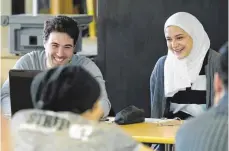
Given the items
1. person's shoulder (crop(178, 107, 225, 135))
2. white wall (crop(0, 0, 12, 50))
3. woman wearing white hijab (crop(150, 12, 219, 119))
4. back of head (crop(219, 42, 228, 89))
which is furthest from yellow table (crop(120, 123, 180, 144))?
white wall (crop(0, 0, 12, 50))

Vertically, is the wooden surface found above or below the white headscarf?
below

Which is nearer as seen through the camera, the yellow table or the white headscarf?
the yellow table

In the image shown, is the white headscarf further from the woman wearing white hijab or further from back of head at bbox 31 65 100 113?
back of head at bbox 31 65 100 113

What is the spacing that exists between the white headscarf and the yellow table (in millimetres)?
714

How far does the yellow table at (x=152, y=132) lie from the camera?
10.8ft

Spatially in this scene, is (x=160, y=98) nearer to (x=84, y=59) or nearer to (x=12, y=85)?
(x=84, y=59)

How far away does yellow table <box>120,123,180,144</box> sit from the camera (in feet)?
10.8

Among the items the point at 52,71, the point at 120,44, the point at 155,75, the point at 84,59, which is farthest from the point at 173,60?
the point at 52,71

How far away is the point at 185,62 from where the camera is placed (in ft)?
14.2

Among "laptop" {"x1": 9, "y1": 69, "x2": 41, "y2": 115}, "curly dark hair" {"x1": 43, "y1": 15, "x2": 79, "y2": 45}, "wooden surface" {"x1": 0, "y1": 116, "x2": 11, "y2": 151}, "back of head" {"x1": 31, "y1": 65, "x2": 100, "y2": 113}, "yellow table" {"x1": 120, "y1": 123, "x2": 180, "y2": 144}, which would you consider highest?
"curly dark hair" {"x1": 43, "y1": 15, "x2": 79, "y2": 45}

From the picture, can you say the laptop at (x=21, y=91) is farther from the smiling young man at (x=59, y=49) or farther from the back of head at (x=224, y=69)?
the back of head at (x=224, y=69)

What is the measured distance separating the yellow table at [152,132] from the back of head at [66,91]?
1417 mm

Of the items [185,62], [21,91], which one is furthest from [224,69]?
[185,62]

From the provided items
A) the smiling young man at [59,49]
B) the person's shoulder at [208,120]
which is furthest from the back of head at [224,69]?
the smiling young man at [59,49]
